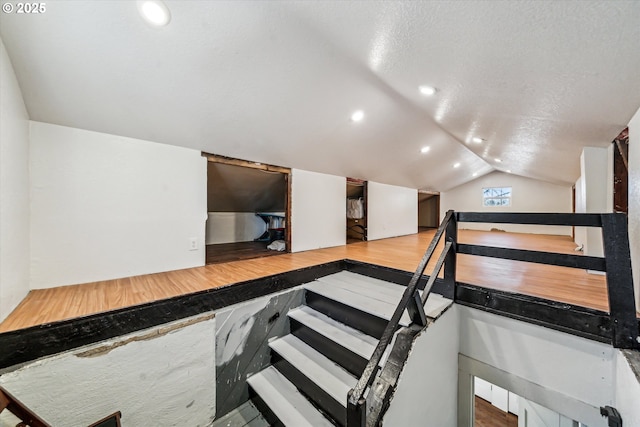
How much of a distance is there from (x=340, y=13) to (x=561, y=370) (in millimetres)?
2769

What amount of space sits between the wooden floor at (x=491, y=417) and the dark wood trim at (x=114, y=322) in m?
5.92

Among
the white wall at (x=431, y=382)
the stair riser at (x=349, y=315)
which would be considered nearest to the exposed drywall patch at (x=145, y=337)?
the stair riser at (x=349, y=315)

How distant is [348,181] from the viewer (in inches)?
197

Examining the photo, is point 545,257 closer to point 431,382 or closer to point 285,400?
point 431,382

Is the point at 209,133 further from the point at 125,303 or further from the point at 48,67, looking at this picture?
the point at 125,303

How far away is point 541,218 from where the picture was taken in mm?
1507

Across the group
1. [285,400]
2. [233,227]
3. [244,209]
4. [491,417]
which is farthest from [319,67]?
[491,417]

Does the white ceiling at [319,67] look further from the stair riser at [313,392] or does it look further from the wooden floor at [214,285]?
the stair riser at [313,392]

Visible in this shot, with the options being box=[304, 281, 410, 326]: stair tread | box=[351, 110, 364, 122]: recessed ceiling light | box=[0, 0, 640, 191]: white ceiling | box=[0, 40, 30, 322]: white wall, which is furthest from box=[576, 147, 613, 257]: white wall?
box=[0, 40, 30, 322]: white wall

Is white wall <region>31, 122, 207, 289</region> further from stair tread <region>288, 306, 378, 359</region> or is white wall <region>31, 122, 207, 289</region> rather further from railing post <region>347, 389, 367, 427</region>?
railing post <region>347, 389, 367, 427</region>

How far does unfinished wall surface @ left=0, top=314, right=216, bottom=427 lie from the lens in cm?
135

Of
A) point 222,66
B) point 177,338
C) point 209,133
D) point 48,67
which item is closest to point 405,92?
point 222,66

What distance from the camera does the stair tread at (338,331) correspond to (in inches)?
70.2

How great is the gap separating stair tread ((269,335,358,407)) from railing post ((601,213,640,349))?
1616 millimetres
